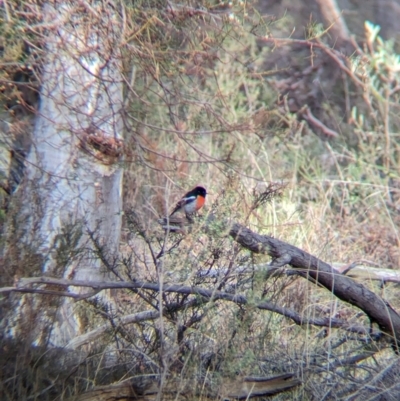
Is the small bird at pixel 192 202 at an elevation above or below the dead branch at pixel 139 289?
above

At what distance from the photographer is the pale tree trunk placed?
168 inches

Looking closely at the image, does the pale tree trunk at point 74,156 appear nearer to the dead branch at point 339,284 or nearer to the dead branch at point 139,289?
the dead branch at point 139,289

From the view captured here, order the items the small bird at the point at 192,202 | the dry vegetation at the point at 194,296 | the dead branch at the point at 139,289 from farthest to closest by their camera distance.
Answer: the small bird at the point at 192,202
the dry vegetation at the point at 194,296
the dead branch at the point at 139,289

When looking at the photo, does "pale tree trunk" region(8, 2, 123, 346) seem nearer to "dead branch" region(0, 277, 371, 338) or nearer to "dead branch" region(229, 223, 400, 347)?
"dead branch" region(0, 277, 371, 338)

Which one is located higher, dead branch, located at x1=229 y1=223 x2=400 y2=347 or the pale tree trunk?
the pale tree trunk

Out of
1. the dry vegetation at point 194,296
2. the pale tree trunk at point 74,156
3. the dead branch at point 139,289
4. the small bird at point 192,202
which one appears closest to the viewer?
the dead branch at point 139,289

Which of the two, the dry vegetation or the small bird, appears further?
the small bird

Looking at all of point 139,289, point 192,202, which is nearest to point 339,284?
point 139,289

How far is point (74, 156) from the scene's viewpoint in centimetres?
565

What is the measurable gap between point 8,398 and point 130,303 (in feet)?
3.89

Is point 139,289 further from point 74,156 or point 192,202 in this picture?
point 192,202

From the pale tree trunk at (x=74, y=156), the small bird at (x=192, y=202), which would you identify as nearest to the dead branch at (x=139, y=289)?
the pale tree trunk at (x=74, y=156)

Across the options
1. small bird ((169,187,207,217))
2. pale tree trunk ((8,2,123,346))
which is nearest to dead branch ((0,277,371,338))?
pale tree trunk ((8,2,123,346))

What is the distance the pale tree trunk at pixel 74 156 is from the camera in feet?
14.0
